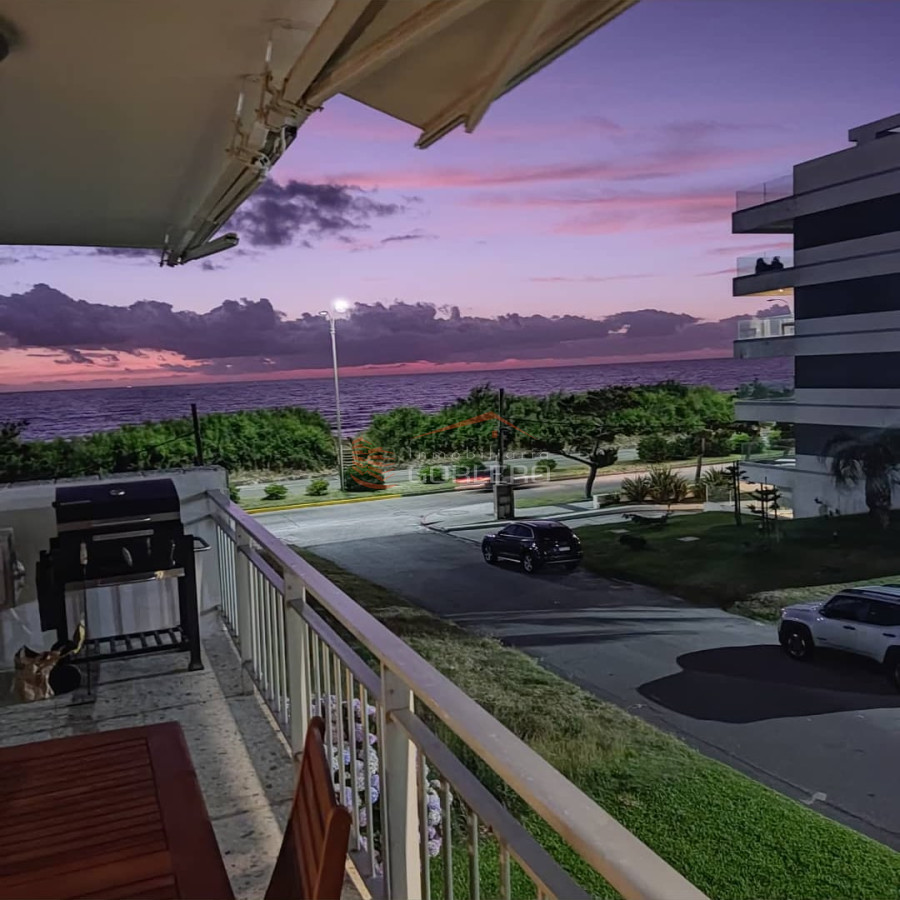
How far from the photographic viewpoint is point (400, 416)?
496 inches

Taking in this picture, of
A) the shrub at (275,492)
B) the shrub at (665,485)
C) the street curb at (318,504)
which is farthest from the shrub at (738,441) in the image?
the shrub at (275,492)

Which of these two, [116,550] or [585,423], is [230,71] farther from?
[585,423]

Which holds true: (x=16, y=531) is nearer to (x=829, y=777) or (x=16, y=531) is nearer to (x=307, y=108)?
(x=307, y=108)

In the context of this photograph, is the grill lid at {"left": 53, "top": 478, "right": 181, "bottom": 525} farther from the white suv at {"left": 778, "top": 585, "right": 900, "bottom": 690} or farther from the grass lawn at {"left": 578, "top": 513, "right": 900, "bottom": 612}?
the grass lawn at {"left": 578, "top": 513, "right": 900, "bottom": 612}

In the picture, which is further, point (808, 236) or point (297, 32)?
point (808, 236)

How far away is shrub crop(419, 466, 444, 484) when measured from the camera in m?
13.4

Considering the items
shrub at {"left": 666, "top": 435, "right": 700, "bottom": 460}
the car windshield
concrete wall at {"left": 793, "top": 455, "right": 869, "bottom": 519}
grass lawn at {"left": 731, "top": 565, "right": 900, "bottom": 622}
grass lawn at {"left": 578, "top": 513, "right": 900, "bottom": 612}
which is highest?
shrub at {"left": 666, "top": 435, "right": 700, "bottom": 460}

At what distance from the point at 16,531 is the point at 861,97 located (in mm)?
17687

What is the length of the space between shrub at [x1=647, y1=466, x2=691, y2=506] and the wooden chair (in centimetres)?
1369

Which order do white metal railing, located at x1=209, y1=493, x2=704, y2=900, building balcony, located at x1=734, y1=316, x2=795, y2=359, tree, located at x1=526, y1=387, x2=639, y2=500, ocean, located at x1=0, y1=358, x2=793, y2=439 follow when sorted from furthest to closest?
building balcony, located at x1=734, y1=316, x2=795, y2=359
tree, located at x1=526, y1=387, x2=639, y2=500
ocean, located at x1=0, y1=358, x2=793, y2=439
white metal railing, located at x1=209, y1=493, x2=704, y2=900

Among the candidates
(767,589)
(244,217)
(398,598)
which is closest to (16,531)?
(398,598)

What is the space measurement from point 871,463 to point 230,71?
13.7 meters

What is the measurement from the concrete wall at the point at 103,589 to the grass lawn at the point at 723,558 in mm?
11184

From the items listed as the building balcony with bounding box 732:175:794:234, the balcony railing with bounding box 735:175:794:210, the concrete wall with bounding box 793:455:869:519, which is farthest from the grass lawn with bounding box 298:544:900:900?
the balcony railing with bounding box 735:175:794:210
